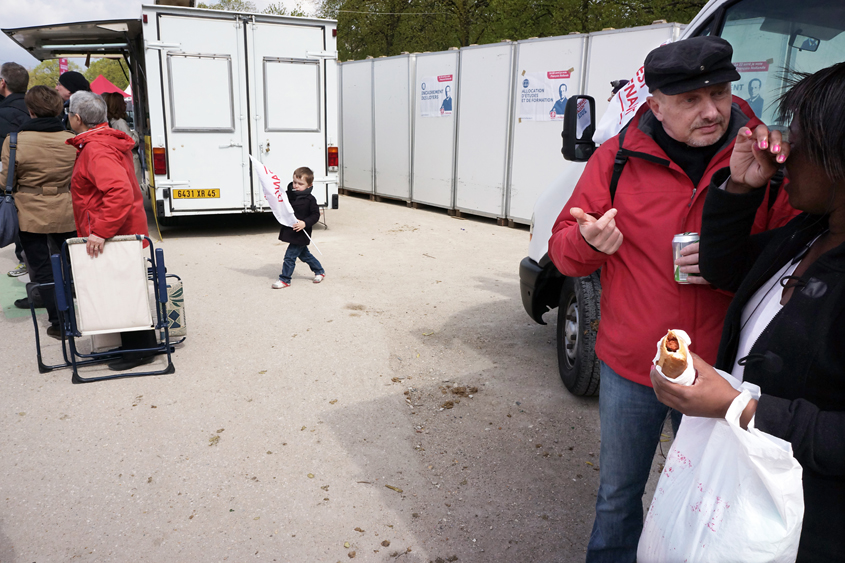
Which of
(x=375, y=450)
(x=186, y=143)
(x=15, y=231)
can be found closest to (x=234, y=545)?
(x=375, y=450)

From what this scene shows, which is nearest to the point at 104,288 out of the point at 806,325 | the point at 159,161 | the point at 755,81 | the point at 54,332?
the point at 54,332

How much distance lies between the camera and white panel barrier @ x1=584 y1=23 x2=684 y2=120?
8602 mm

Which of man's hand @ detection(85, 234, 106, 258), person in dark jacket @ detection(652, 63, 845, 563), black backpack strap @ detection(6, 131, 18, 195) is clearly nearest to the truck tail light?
black backpack strap @ detection(6, 131, 18, 195)

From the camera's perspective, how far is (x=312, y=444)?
386 centimetres

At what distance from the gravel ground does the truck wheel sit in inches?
7.5

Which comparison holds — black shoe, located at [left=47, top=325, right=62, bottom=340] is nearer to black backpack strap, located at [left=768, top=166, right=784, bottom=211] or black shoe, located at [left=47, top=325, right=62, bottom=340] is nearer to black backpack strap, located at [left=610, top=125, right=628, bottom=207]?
black backpack strap, located at [left=610, top=125, right=628, bottom=207]

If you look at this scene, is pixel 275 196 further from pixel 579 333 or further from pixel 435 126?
pixel 435 126

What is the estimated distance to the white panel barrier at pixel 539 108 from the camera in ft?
32.3

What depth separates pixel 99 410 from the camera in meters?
4.28

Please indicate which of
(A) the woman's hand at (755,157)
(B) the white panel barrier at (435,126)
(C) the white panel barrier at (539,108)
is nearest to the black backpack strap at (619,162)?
(A) the woman's hand at (755,157)

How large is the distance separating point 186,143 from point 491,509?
817 centimetres

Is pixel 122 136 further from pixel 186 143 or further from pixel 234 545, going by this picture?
pixel 186 143

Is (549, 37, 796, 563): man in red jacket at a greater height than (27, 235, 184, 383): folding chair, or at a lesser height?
greater

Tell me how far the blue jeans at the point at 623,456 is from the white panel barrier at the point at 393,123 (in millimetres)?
11547
